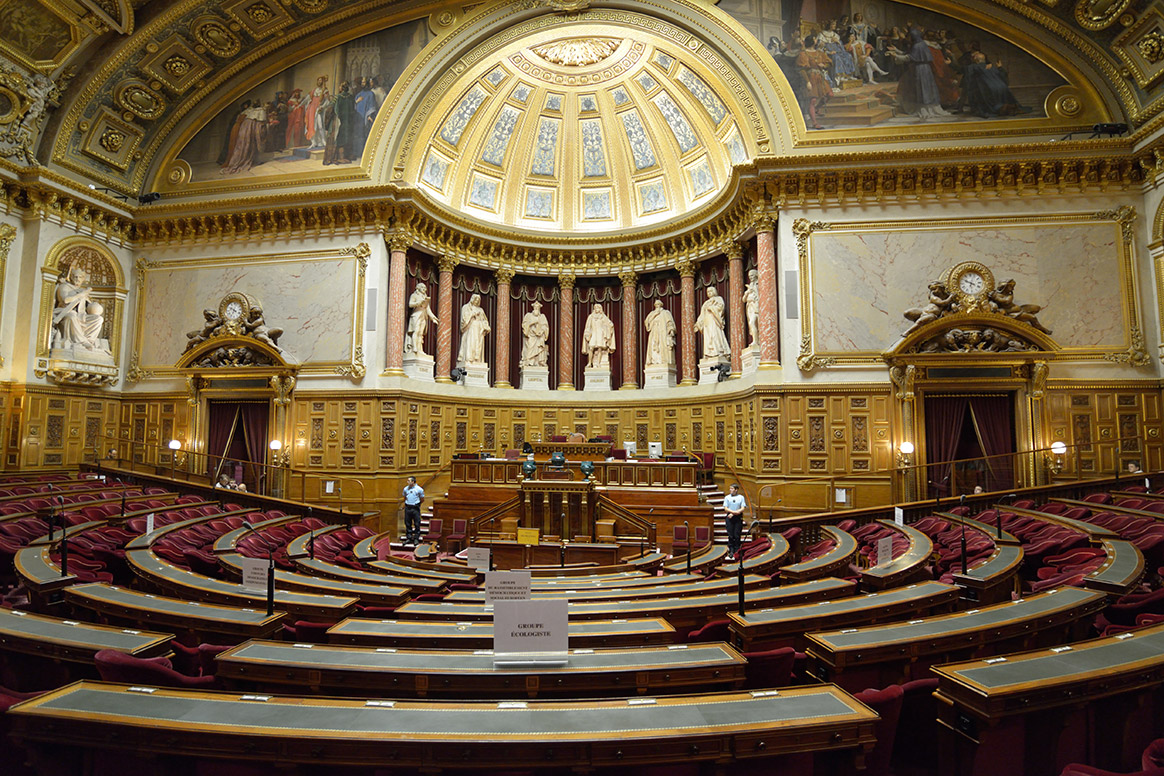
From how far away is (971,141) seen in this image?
1734 centimetres

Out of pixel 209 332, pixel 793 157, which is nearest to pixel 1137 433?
pixel 793 157

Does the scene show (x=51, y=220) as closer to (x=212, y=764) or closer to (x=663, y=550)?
(x=663, y=550)

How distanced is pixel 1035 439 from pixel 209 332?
81.0ft

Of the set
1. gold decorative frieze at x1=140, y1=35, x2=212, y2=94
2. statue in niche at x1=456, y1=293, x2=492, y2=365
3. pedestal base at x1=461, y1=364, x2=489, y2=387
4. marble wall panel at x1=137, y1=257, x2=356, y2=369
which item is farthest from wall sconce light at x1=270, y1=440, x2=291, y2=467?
gold decorative frieze at x1=140, y1=35, x2=212, y2=94

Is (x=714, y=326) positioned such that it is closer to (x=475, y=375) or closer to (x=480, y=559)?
(x=475, y=375)

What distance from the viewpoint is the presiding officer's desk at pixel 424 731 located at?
291 cm

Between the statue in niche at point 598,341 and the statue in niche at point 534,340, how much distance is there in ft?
5.34

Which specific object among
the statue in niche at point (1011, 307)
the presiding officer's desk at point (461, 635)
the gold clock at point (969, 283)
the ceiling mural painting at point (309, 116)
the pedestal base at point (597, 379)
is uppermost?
the ceiling mural painting at point (309, 116)

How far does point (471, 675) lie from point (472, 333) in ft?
65.5

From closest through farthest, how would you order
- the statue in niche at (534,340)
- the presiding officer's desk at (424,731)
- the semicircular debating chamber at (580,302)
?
the presiding officer's desk at (424,731)
the semicircular debating chamber at (580,302)
the statue in niche at (534,340)

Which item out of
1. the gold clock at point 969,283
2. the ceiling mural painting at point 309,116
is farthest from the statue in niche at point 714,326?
the ceiling mural painting at point 309,116

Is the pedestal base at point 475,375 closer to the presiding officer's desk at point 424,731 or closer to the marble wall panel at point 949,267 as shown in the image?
the marble wall panel at point 949,267

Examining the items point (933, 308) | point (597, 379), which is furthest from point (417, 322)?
point (933, 308)

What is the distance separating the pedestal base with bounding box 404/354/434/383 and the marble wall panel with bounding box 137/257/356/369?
6.41ft
